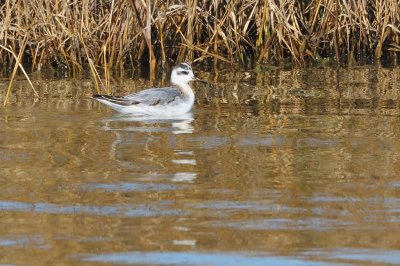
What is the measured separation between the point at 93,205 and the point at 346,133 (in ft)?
9.75

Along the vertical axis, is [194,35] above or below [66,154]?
above

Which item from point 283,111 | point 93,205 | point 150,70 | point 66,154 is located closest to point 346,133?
point 283,111

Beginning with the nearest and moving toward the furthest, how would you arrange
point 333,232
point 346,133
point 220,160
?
point 333,232
point 220,160
point 346,133

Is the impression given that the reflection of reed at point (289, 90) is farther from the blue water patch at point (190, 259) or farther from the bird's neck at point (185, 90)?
the blue water patch at point (190, 259)

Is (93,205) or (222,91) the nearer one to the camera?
(93,205)

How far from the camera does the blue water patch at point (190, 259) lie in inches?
183

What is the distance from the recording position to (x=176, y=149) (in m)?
7.67

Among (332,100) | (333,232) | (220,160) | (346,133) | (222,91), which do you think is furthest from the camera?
(222,91)

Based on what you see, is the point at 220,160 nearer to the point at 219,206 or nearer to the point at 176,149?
the point at 176,149

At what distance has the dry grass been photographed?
12.3 meters

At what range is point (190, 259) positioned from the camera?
4727 millimetres

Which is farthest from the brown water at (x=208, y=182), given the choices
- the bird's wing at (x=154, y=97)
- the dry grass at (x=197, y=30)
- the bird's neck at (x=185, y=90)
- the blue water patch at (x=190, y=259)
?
the dry grass at (x=197, y=30)

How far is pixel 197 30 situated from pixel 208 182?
6.66 meters

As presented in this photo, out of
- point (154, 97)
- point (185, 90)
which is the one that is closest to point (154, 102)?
point (154, 97)
